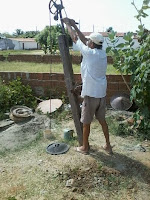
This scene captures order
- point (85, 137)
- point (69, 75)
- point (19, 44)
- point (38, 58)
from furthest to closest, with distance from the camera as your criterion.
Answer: point (19, 44) → point (38, 58) → point (69, 75) → point (85, 137)

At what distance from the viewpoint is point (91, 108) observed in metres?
3.51

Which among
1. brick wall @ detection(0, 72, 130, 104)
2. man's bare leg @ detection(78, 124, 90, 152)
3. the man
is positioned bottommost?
man's bare leg @ detection(78, 124, 90, 152)

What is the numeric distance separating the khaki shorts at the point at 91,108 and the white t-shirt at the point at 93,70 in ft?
0.30

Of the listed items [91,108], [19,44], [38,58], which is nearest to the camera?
[91,108]

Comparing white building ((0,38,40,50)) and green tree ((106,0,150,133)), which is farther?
white building ((0,38,40,50))

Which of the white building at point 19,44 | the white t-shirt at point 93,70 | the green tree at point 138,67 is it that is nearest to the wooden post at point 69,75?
the white t-shirt at point 93,70

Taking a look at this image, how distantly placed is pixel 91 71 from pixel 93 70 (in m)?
0.03

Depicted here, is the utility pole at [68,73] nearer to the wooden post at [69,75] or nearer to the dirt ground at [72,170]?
the wooden post at [69,75]

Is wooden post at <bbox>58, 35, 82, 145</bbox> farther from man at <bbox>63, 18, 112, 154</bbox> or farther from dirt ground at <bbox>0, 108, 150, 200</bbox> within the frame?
dirt ground at <bbox>0, 108, 150, 200</bbox>

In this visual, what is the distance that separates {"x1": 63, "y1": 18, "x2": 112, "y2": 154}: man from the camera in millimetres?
3260

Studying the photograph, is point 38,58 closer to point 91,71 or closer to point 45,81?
point 45,81

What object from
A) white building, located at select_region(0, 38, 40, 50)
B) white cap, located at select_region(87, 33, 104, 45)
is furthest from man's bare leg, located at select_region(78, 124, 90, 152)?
white building, located at select_region(0, 38, 40, 50)

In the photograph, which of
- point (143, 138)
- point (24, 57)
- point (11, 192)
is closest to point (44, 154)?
point (11, 192)

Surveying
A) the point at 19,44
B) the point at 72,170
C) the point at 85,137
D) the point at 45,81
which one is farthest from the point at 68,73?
the point at 19,44
